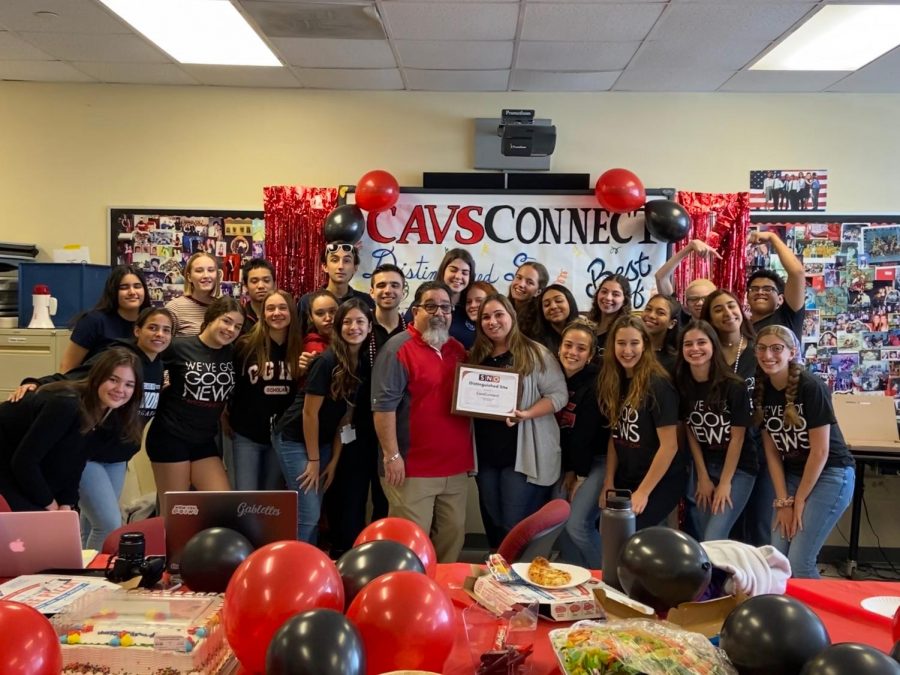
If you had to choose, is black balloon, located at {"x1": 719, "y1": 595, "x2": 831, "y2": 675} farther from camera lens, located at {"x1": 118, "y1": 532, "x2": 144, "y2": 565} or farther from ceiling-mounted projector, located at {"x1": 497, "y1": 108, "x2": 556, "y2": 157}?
ceiling-mounted projector, located at {"x1": 497, "y1": 108, "x2": 556, "y2": 157}

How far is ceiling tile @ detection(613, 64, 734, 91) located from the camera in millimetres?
4426

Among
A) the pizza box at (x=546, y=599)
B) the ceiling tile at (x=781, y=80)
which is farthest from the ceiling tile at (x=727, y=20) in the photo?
the pizza box at (x=546, y=599)

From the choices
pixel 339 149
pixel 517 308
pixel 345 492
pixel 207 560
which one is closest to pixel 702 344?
pixel 517 308

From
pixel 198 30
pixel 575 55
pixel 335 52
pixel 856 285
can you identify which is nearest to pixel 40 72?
pixel 198 30

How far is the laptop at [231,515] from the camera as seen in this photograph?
1.79 meters

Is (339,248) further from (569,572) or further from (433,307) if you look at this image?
(569,572)

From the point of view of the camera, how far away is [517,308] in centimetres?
392

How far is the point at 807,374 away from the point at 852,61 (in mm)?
2441

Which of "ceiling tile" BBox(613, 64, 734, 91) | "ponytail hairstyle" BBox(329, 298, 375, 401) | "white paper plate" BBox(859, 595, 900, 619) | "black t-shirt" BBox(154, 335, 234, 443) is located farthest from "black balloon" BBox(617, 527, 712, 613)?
"ceiling tile" BBox(613, 64, 734, 91)

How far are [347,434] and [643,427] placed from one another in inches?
60.9

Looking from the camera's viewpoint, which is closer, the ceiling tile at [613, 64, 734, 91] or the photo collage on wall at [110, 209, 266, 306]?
the ceiling tile at [613, 64, 734, 91]

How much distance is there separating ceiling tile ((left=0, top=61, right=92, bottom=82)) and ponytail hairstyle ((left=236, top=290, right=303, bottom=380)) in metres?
2.54

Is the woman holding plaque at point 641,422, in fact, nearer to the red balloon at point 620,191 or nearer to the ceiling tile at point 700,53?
the red balloon at point 620,191

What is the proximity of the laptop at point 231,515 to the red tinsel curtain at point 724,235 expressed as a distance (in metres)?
3.65
